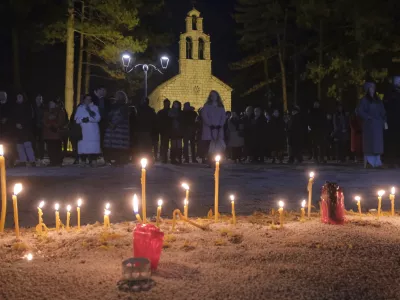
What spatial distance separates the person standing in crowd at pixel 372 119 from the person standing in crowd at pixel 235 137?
12.3 ft

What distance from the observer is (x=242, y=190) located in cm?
738

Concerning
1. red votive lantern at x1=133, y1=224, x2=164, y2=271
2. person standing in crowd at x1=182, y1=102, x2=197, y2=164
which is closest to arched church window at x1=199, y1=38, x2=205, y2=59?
person standing in crowd at x1=182, y1=102, x2=197, y2=164

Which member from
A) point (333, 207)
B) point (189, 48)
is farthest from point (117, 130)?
point (189, 48)

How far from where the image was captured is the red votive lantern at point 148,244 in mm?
3053

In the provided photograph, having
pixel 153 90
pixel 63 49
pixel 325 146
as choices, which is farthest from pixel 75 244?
pixel 153 90

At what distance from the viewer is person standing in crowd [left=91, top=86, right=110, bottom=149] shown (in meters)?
11.7

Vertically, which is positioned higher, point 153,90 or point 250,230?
point 153,90

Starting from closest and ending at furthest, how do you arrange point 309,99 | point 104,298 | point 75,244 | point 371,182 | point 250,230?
point 104,298 < point 75,244 < point 250,230 < point 371,182 < point 309,99

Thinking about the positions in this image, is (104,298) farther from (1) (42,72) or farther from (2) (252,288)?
(1) (42,72)

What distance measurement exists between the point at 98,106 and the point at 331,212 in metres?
8.16

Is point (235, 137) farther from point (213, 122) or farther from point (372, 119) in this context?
point (372, 119)

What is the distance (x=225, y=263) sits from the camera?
127 inches

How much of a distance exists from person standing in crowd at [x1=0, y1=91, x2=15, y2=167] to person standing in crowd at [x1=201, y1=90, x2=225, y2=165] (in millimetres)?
4046

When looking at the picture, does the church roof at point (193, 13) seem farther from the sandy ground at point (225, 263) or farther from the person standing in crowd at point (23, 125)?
the sandy ground at point (225, 263)
